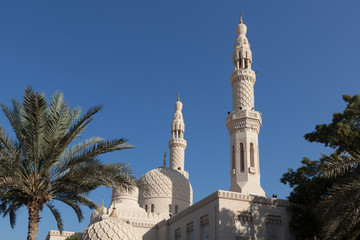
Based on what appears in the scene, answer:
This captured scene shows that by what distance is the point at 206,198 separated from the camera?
2091 centimetres

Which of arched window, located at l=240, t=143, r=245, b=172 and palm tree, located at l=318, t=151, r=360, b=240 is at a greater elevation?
arched window, located at l=240, t=143, r=245, b=172

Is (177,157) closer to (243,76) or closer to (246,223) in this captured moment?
(243,76)

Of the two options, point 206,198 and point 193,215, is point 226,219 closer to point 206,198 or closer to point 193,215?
point 206,198

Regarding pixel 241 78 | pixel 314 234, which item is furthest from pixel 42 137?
pixel 241 78

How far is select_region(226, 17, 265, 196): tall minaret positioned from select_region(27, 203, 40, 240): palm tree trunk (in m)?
14.2

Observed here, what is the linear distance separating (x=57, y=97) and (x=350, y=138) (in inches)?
471

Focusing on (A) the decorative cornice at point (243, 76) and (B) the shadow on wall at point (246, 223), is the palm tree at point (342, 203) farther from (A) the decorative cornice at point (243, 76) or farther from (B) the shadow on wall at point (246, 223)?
(A) the decorative cornice at point (243, 76)

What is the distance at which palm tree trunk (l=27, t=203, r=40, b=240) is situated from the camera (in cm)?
1191

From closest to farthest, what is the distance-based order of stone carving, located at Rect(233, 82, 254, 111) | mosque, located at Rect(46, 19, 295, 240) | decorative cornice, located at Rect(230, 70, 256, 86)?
mosque, located at Rect(46, 19, 295, 240)
stone carving, located at Rect(233, 82, 254, 111)
decorative cornice, located at Rect(230, 70, 256, 86)

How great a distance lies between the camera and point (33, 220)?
12.0m

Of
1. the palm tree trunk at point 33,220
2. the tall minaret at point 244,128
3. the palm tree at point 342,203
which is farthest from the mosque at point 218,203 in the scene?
the palm tree at point 342,203

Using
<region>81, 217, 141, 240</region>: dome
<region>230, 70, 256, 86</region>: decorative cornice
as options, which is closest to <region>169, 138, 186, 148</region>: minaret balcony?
<region>230, 70, 256, 86</region>: decorative cornice

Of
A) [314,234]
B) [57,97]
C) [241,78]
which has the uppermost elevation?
[241,78]

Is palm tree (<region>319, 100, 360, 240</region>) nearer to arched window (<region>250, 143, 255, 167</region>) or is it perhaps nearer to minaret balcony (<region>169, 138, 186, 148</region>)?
arched window (<region>250, 143, 255, 167</region>)
